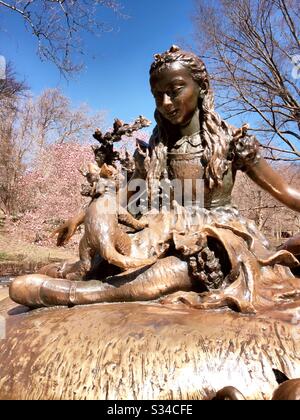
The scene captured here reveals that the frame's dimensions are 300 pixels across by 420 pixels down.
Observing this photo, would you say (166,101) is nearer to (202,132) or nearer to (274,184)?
(202,132)

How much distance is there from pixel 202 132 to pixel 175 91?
36 cm

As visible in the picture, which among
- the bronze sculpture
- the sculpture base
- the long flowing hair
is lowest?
the sculpture base

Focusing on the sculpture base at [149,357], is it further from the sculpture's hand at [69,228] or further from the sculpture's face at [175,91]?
the sculpture's face at [175,91]

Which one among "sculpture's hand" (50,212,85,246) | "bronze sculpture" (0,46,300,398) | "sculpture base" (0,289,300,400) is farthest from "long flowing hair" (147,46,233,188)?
→ "sculpture base" (0,289,300,400)

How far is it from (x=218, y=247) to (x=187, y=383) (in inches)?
31.7

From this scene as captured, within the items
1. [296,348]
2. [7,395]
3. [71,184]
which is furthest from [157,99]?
[71,184]

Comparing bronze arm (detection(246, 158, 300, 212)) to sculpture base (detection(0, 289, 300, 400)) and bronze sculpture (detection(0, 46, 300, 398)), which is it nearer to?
bronze sculpture (detection(0, 46, 300, 398))

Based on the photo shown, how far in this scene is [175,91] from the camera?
8.07 ft

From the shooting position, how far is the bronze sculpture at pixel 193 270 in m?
1.50

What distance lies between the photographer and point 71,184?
1130 cm

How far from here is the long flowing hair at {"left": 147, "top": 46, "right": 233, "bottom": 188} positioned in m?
2.48

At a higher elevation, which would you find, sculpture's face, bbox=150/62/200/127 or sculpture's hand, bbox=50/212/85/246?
sculpture's face, bbox=150/62/200/127

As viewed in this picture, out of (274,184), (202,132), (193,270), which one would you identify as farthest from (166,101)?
(193,270)

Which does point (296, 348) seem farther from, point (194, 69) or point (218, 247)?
point (194, 69)
